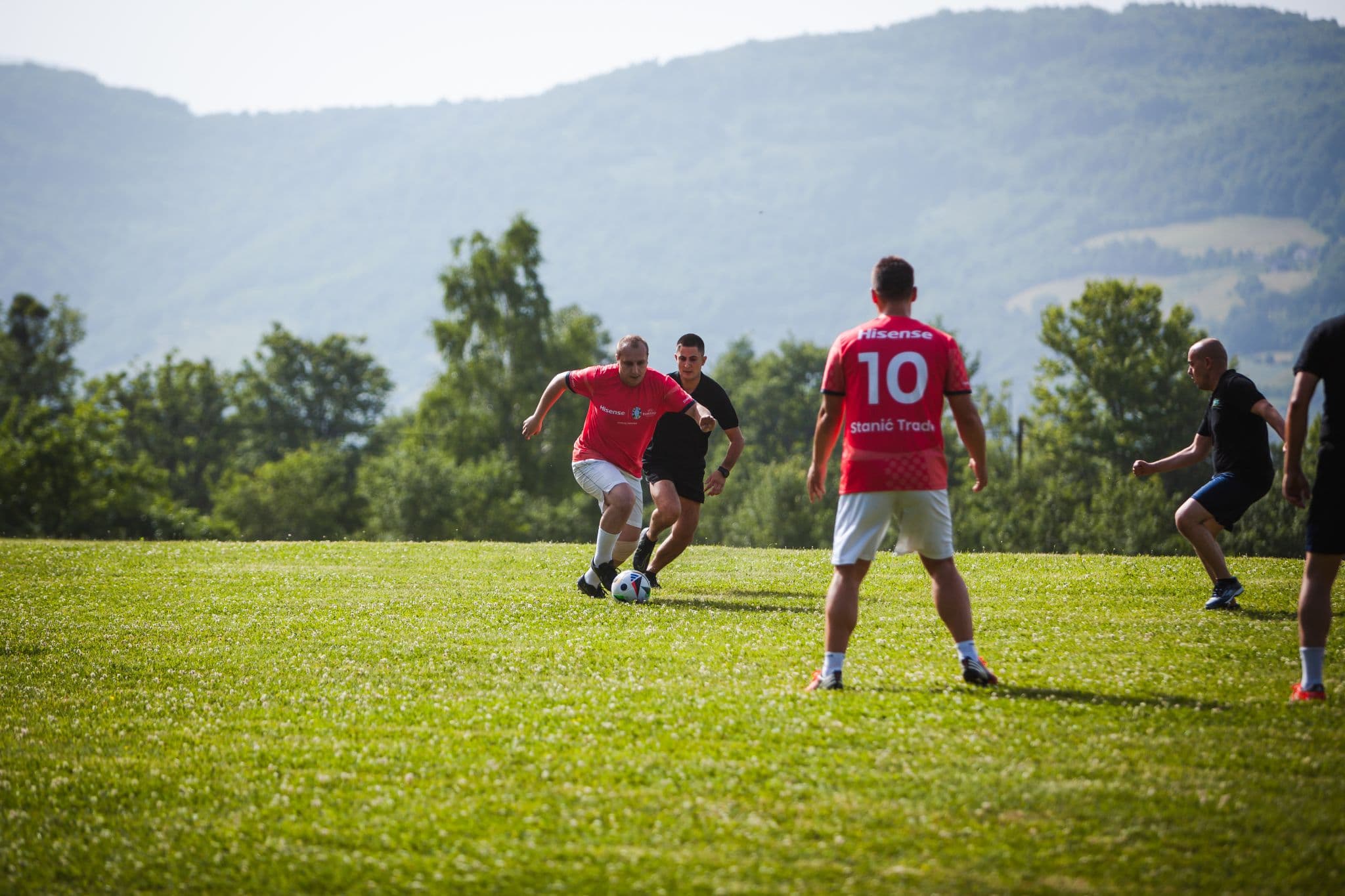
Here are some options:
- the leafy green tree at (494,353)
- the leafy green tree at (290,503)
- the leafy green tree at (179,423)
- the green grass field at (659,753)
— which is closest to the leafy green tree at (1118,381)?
the leafy green tree at (494,353)

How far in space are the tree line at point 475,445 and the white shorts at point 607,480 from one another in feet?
138

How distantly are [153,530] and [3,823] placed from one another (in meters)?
56.2

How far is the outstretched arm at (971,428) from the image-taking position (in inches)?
329

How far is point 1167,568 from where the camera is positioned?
1595 centimetres

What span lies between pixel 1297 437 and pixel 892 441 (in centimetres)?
269

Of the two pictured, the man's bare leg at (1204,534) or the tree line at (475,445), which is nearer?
the man's bare leg at (1204,534)

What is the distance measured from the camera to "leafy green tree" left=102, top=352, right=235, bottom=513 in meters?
84.5

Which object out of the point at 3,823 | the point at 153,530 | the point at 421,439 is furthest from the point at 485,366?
the point at 3,823

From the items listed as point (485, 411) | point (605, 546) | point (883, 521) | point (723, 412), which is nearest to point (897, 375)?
point (883, 521)

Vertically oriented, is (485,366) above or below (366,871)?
above

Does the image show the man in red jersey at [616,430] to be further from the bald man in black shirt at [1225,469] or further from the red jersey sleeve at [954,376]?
the bald man in black shirt at [1225,469]

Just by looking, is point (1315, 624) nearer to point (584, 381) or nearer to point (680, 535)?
point (680, 535)

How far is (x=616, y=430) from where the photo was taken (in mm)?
13664

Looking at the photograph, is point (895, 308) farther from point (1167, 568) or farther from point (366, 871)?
point (1167, 568)
